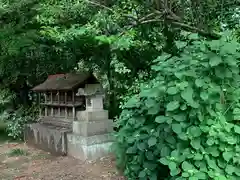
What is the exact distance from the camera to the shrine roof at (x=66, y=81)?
7345 millimetres

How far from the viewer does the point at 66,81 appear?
7871 mm

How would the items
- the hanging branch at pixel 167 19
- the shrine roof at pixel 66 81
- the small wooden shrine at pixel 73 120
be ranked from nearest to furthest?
the hanging branch at pixel 167 19 < the small wooden shrine at pixel 73 120 < the shrine roof at pixel 66 81

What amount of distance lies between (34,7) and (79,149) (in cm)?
315

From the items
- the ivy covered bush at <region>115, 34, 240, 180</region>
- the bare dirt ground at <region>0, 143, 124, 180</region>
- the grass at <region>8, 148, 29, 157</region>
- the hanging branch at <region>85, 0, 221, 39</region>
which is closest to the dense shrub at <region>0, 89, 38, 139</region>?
the grass at <region>8, 148, 29, 157</region>

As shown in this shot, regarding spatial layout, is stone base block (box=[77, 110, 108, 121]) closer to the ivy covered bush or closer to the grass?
the grass

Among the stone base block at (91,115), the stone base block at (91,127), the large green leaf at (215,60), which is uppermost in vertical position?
the large green leaf at (215,60)

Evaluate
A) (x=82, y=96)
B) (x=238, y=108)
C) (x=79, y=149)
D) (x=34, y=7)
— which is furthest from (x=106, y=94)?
(x=238, y=108)

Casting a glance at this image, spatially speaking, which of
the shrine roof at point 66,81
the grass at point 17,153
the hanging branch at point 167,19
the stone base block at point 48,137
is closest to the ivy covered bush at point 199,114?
the hanging branch at point 167,19

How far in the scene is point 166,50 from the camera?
6.53 meters

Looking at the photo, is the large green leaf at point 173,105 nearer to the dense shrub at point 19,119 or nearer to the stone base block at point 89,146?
the stone base block at point 89,146

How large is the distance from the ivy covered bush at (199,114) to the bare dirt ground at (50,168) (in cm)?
292

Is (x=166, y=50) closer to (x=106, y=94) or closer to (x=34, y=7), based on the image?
(x=106, y=94)

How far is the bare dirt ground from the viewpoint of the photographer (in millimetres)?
5465

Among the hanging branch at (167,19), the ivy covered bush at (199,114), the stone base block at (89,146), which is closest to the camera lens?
the ivy covered bush at (199,114)
